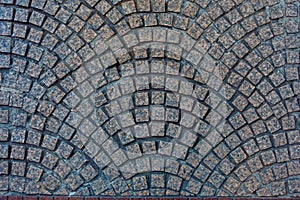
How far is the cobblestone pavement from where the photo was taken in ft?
7.76

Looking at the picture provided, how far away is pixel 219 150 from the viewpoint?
238 centimetres

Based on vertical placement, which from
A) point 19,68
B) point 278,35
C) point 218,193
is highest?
point 278,35

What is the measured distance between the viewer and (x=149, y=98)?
7.86 feet

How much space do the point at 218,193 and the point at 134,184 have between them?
553 millimetres

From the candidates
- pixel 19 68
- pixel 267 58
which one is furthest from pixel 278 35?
pixel 19 68

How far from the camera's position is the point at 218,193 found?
236 centimetres

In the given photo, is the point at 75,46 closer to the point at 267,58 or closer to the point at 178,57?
the point at 178,57

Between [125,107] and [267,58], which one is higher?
[267,58]

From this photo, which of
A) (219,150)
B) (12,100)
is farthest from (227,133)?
(12,100)

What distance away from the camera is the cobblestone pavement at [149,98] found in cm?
237

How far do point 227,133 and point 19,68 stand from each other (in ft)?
4.77

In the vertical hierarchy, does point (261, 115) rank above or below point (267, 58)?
below

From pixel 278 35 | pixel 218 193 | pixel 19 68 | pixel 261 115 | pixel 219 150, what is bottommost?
pixel 218 193

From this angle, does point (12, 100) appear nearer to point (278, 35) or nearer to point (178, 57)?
point (178, 57)
